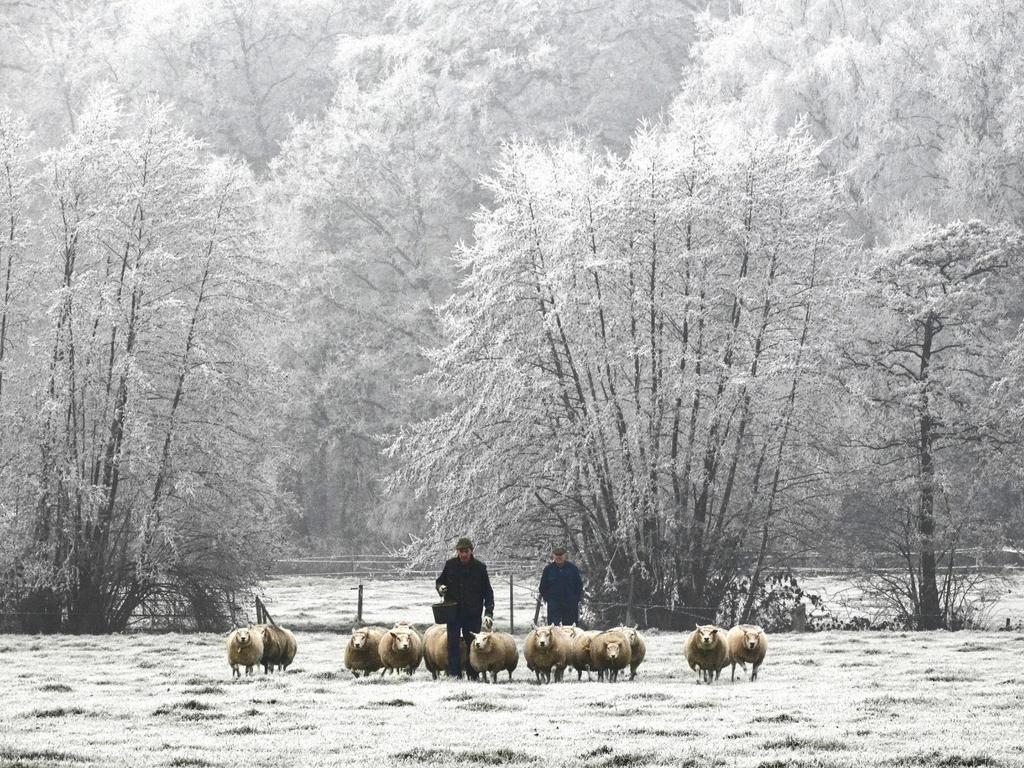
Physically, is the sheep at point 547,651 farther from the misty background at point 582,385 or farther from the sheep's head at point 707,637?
the misty background at point 582,385

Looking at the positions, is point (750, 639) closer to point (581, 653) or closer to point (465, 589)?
point (581, 653)

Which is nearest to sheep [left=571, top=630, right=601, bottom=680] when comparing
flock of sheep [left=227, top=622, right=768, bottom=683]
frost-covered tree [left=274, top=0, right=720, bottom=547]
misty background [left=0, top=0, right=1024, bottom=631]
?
flock of sheep [left=227, top=622, right=768, bottom=683]

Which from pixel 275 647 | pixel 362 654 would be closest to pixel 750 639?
pixel 362 654

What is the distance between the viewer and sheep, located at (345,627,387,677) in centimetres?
1794

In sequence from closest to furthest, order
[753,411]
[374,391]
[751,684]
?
[751,684] → [753,411] → [374,391]

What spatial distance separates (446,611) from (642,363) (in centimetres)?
1402

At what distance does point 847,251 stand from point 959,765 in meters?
21.0

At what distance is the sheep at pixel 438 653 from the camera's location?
17750 mm

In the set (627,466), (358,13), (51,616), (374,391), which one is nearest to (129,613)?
(51,616)

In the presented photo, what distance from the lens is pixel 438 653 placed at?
18.0 meters

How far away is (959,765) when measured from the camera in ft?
32.4

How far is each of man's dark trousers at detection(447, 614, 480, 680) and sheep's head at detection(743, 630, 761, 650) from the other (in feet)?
11.0

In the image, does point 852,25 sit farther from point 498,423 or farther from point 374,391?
point 498,423

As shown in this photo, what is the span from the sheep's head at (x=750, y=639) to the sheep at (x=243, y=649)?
625 cm
